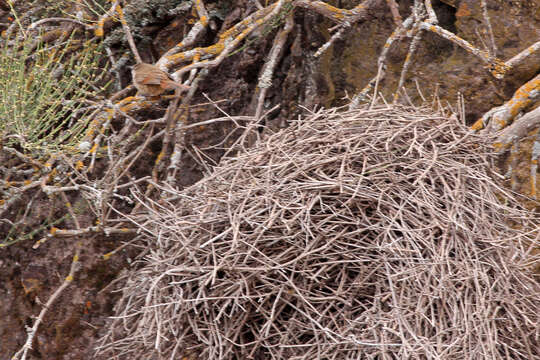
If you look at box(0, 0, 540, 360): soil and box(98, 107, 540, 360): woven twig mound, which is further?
box(0, 0, 540, 360): soil

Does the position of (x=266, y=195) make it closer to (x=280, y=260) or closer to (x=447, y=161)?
(x=280, y=260)

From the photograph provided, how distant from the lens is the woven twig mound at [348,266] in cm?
183

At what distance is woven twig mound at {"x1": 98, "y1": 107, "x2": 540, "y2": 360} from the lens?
1829 mm

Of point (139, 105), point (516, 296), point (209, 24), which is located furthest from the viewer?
point (209, 24)

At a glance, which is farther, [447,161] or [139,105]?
[139,105]

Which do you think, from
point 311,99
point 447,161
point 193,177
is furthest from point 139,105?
point 447,161

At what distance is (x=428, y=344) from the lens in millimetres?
1727

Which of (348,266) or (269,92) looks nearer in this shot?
(348,266)

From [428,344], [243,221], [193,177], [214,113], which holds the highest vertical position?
[243,221]

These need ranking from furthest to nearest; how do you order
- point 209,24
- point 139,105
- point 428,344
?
point 209,24
point 139,105
point 428,344

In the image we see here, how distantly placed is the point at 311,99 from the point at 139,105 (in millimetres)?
891

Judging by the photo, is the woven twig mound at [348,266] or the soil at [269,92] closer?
the woven twig mound at [348,266]

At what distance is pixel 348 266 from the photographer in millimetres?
1977

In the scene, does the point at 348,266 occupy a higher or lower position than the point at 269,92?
higher
